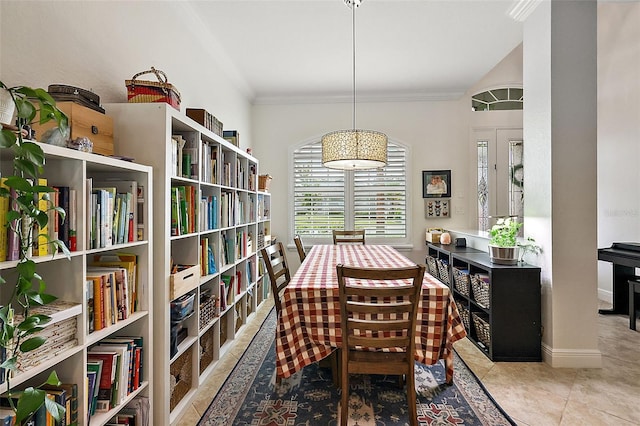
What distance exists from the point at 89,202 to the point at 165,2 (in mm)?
2022

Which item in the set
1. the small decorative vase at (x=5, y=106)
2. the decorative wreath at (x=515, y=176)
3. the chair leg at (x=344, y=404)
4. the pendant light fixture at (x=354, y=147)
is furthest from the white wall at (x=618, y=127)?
the small decorative vase at (x=5, y=106)

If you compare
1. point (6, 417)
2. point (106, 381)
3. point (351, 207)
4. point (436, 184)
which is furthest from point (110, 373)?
point (436, 184)

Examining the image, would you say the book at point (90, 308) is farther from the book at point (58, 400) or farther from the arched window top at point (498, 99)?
the arched window top at point (498, 99)

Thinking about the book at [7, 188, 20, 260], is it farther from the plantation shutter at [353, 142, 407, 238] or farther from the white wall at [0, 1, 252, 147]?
the plantation shutter at [353, 142, 407, 238]

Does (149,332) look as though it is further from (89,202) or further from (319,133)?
(319,133)

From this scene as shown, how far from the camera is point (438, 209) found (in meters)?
4.98

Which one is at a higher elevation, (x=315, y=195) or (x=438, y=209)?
(x=315, y=195)

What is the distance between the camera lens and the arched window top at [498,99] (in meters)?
5.02

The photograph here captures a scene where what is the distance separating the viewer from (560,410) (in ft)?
6.60

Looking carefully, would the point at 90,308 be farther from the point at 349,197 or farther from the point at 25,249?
the point at 349,197

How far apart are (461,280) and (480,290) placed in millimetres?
393

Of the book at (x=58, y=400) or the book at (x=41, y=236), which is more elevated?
the book at (x=41, y=236)

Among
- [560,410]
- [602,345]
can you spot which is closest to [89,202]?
[560,410]

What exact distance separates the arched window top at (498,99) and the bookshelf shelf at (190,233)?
366 centimetres
